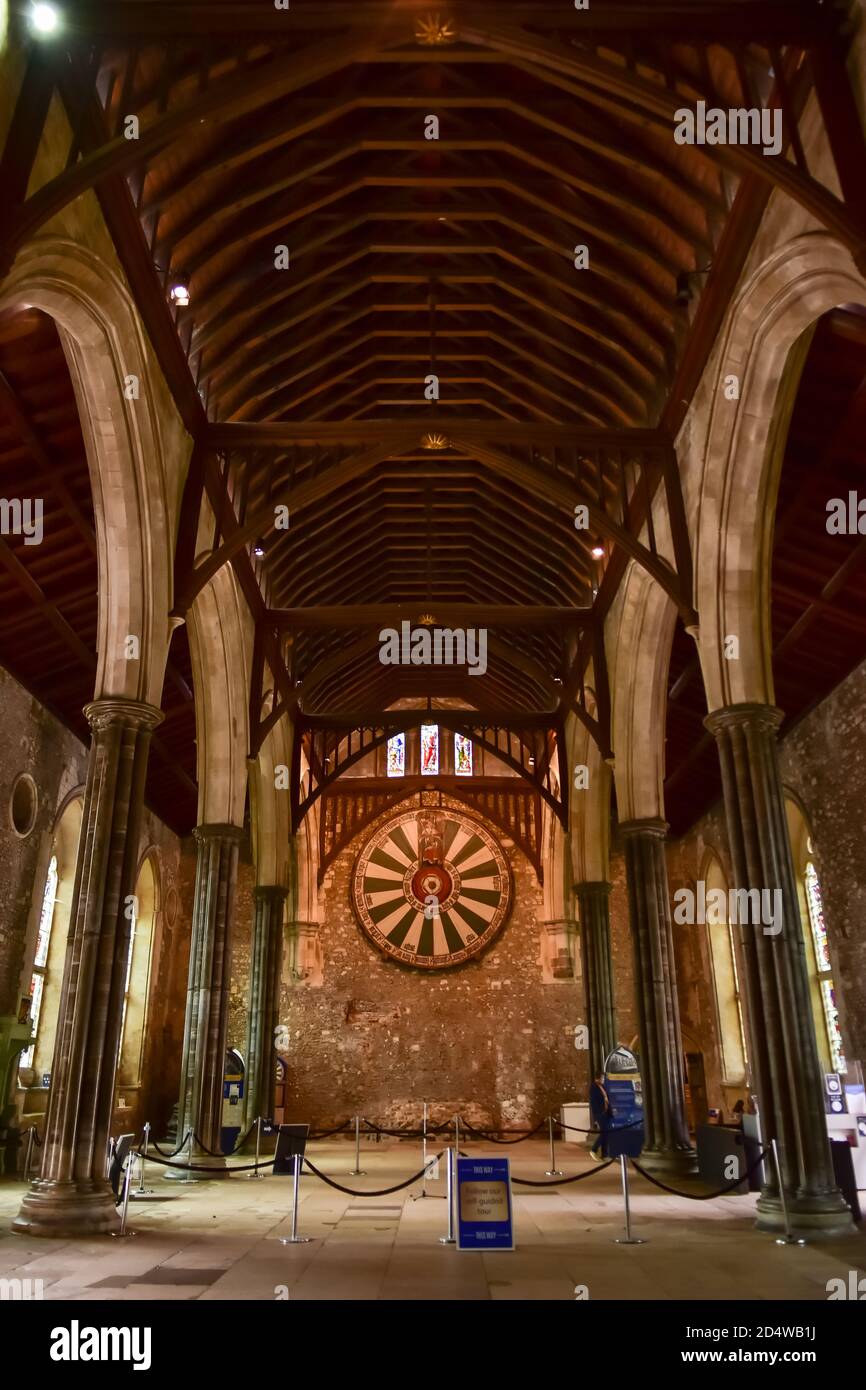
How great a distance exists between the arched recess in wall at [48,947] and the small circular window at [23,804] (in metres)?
0.65

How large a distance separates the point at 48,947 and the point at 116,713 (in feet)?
21.8

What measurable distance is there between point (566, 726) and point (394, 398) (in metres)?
6.05

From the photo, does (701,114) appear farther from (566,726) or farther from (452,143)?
(566,726)

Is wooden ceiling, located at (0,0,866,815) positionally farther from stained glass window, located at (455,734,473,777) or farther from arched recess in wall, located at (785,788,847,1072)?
stained glass window, located at (455,734,473,777)

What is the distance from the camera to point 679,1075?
9844 mm

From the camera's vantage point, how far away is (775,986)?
6879 millimetres

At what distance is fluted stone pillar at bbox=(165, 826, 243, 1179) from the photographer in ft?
32.2

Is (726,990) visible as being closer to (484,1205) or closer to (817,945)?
(817,945)

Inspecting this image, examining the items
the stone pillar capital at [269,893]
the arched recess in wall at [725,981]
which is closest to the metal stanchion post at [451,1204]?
the stone pillar capital at [269,893]

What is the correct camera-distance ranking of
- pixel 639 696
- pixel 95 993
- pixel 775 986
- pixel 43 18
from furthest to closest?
1. pixel 639 696
2. pixel 775 986
3. pixel 95 993
4. pixel 43 18

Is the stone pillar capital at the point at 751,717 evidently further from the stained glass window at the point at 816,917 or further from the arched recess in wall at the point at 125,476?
the stained glass window at the point at 816,917

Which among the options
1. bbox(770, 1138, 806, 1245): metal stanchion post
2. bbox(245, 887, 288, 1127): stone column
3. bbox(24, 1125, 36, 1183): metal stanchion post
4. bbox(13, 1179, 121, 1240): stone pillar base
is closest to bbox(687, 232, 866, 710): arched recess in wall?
bbox(770, 1138, 806, 1245): metal stanchion post

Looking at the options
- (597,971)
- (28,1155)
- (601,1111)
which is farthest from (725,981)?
(28,1155)

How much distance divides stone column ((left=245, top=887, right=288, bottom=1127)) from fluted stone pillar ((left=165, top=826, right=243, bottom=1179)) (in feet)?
8.43
